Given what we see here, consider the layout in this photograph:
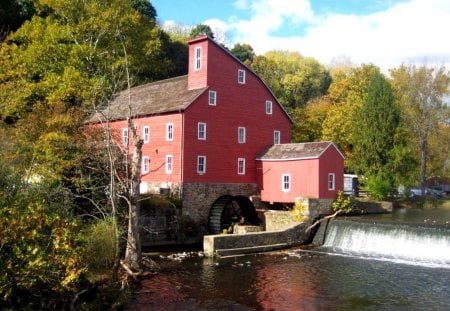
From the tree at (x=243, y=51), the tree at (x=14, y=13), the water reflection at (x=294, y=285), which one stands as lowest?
the water reflection at (x=294, y=285)

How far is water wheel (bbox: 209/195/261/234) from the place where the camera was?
92.9 ft

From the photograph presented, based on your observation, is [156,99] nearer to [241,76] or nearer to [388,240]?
[241,76]

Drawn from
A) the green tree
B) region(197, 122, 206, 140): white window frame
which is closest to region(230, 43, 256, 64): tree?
the green tree

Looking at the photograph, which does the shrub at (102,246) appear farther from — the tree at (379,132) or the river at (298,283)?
the tree at (379,132)

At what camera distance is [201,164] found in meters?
29.0

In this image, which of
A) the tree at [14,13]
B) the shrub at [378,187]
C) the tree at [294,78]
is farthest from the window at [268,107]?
the tree at [14,13]

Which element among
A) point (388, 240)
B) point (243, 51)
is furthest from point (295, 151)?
point (243, 51)

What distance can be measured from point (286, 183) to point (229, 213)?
3.85 metres

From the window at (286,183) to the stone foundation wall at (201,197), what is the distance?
3134 millimetres

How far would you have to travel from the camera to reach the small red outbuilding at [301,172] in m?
27.8

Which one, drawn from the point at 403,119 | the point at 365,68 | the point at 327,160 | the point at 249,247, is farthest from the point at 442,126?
the point at 249,247

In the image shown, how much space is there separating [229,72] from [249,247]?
11894 millimetres

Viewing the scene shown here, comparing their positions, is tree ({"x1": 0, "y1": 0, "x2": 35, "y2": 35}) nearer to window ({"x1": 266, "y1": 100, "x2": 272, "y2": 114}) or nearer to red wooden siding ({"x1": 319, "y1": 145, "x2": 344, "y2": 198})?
window ({"x1": 266, "y1": 100, "x2": 272, "y2": 114})

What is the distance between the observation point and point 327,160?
28.1 meters
